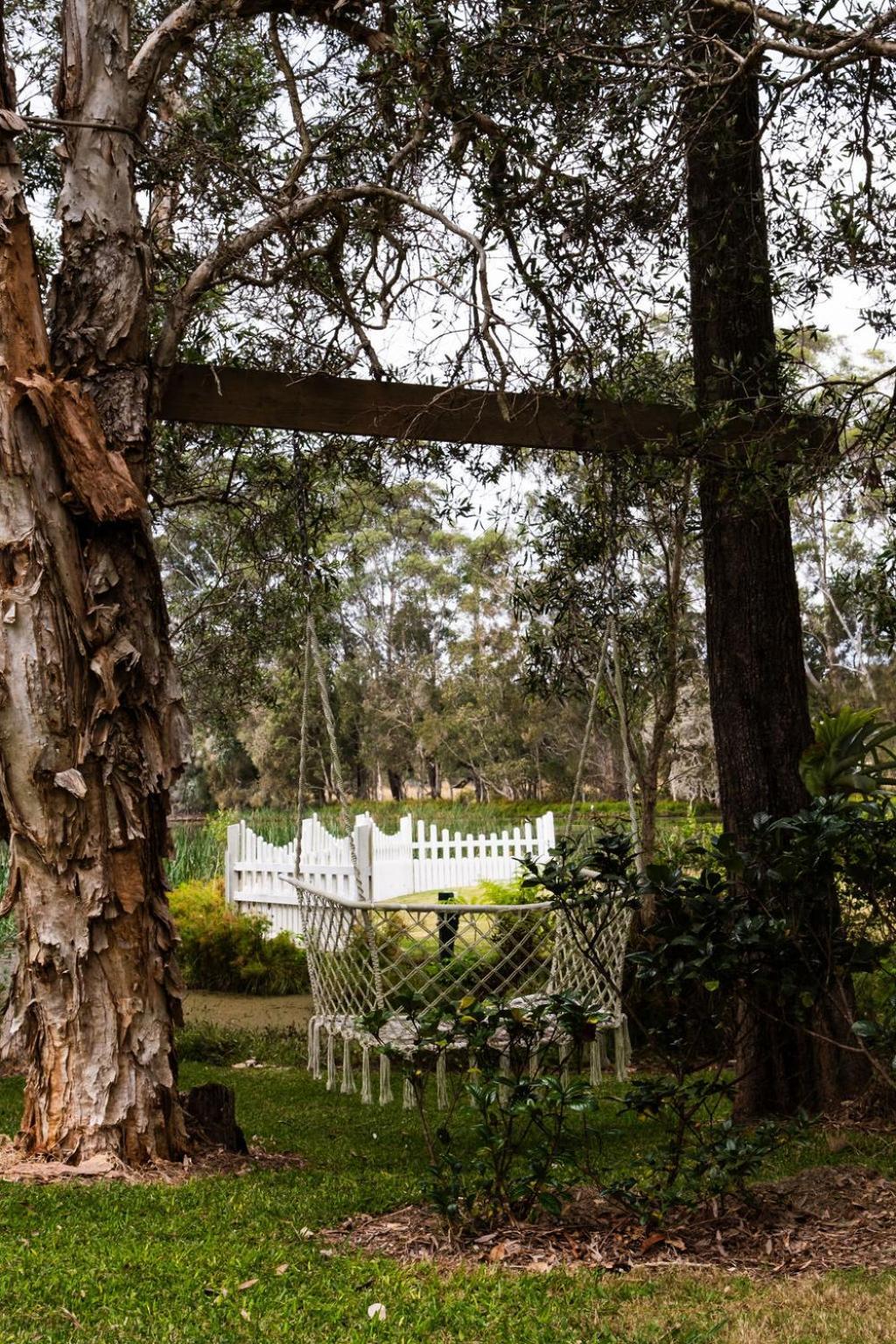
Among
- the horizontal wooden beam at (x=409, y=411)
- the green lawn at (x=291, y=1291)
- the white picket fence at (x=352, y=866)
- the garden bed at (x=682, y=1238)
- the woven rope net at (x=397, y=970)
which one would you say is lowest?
the garden bed at (x=682, y=1238)

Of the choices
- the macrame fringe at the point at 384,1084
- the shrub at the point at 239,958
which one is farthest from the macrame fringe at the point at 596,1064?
the shrub at the point at 239,958

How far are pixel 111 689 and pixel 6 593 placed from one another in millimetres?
376

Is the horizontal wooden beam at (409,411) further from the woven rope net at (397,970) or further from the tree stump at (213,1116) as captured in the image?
the tree stump at (213,1116)

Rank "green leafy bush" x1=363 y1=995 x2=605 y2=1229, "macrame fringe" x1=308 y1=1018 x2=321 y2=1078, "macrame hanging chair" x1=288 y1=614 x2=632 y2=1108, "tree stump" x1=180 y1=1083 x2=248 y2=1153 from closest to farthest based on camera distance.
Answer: "green leafy bush" x1=363 y1=995 x2=605 y2=1229 < "tree stump" x1=180 y1=1083 x2=248 y2=1153 < "macrame hanging chair" x1=288 y1=614 x2=632 y2=1108 < "macrame fringe" x1=308 y1=1018 x2=321 y2=1078

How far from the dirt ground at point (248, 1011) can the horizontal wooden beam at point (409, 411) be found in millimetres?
3643

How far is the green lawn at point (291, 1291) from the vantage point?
6.88 ft

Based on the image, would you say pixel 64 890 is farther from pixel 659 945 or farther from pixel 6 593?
pixel 659 945

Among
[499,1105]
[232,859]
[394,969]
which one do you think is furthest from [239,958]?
[499,1105]

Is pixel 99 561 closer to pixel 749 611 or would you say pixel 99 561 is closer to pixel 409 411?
pixel 409 411

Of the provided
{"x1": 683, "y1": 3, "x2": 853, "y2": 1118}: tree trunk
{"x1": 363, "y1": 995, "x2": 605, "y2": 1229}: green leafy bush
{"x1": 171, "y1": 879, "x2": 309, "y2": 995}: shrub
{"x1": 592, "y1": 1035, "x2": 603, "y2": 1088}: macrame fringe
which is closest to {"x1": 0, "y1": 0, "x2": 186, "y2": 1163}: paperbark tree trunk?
{"x1": 363, "y1": 995, "x2": 605, "y2": 1229}: green leafy bush

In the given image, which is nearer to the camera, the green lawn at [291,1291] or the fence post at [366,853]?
the green lawn at [291,1291]

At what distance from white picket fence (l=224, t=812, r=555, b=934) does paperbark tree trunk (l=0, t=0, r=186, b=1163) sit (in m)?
5.08

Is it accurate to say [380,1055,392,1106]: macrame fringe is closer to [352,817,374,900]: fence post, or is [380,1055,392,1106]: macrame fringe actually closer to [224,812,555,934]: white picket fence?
[224,812,555,934]: white picket fence

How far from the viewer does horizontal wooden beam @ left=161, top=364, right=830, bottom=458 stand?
3.83 metres
